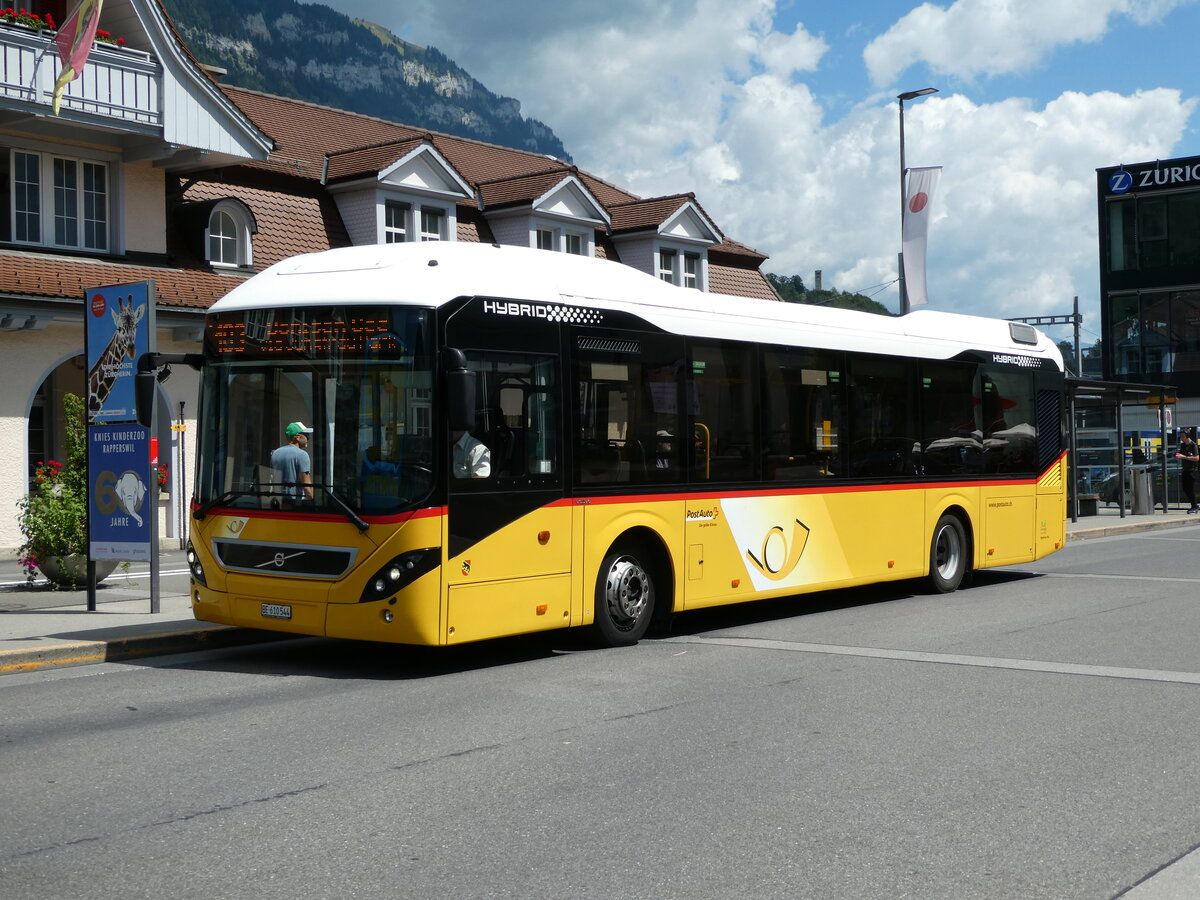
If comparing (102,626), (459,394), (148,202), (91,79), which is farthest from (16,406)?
(459,394)

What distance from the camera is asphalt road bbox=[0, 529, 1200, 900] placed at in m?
5.15

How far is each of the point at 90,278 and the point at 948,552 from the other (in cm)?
1370

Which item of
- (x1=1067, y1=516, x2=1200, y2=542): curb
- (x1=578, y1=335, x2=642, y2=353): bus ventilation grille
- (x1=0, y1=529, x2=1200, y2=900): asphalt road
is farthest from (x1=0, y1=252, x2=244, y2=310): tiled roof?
(x1=1067, y1=516, x2=1200, y2=542): curb

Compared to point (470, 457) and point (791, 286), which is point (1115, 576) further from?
point (791, 286)

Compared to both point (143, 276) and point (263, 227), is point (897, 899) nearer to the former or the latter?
point (143, 276)

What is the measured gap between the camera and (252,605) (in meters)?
10.1

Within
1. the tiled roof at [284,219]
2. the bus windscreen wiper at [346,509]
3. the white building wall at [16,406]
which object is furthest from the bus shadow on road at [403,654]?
the tiled roof at [284,219]

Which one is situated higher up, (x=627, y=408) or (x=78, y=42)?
(x=78, y=42)

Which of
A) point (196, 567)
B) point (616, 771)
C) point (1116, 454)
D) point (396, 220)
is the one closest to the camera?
point (616, 771)

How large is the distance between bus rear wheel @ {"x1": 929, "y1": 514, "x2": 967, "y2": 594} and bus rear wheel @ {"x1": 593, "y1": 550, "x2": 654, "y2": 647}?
5.13 meters

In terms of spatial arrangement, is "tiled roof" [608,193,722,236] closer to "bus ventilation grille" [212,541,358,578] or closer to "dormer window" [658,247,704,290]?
"dormer window" [658,247,704,290]

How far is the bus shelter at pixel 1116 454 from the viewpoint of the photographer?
1152 inches

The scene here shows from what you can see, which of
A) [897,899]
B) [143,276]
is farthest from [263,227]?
[897,899]

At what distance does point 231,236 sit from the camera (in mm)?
24781
